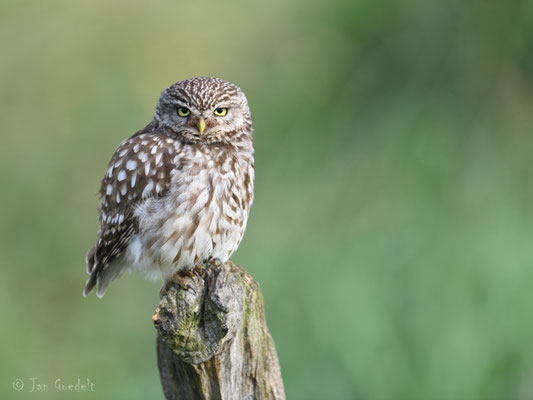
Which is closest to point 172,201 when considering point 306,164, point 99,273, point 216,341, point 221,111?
point 221,111

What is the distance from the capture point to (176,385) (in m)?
2.70

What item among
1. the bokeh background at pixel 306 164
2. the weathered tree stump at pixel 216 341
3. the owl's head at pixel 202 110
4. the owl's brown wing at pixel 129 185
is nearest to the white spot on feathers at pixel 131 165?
the owl's brown wing at pixel 129 185

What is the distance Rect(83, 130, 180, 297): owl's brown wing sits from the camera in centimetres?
313

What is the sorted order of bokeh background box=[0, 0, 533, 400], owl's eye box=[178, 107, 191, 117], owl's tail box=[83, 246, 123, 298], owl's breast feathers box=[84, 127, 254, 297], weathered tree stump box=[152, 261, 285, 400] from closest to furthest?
weathered tree stump box=[152, 261, 285, 400] → owl's breast feathers box=[84, 127, 254, 297] → owl's eye box=[178, 107, 191, 117] → owl's tail box=[83, 246, 123, 298] → bokeh background box=[0, 0, 533, 400]

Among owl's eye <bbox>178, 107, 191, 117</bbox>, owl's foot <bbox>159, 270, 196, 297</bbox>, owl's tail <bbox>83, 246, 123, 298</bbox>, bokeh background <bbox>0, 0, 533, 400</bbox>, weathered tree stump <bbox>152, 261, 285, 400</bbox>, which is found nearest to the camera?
weathered tree stump <bbox>152, 261, 285, 400</bbox>

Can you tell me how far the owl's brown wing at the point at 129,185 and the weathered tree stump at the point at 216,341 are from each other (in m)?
0.54

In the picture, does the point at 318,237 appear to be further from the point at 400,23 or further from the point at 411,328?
the point at 400,23

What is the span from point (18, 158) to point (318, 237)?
2.21 meters

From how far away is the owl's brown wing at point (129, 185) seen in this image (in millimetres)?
3131

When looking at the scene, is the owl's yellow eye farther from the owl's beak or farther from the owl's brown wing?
the owl's brown wing

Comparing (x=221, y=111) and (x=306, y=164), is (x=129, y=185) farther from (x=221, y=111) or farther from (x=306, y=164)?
(x=306, y=164)

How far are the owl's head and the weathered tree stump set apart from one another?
740mm

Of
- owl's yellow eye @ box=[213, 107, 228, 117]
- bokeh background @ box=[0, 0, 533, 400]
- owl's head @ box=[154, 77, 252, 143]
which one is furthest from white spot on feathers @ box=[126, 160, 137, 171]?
bokeh background @ box=[0, 0, 533, 400]

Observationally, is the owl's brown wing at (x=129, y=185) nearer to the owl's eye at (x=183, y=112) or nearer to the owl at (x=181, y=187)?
the owl at (x=181, y=187)
